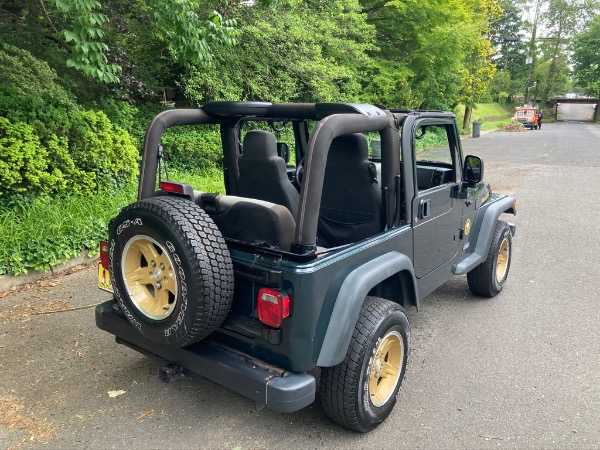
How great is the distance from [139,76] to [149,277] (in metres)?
7.21

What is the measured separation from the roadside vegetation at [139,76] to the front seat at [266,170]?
262 centimetres

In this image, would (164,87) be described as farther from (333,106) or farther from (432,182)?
(333,106)

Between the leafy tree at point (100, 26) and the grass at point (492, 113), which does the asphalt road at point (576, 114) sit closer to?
the grass at point (492, 113)

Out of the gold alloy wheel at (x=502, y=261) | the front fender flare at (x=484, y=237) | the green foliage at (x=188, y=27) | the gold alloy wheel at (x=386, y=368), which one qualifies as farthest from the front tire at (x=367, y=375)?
the green foliage at (x=188, y=27)

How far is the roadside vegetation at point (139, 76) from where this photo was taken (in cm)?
536

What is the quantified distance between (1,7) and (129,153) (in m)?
3.25

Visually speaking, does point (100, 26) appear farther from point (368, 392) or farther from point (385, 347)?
point (368, 392)

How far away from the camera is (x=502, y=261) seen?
16.2ft

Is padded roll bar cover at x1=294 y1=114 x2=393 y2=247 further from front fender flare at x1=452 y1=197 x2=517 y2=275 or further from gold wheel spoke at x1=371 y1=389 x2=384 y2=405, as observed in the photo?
front fender flare at x1=452 y1=197 x2=517 y2=275

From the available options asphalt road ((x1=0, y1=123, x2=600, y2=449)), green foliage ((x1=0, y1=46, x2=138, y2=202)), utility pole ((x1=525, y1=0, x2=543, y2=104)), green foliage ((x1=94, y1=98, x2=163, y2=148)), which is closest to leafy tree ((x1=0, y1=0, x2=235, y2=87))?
green foliage ((x1=0, y1=46, x2=138, y2=202))

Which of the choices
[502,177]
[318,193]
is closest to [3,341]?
[318,193]

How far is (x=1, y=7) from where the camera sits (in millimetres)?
7473

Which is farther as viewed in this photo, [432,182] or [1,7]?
[1,7]

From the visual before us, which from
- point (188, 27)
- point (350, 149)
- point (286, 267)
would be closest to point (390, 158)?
point (350, 149)
